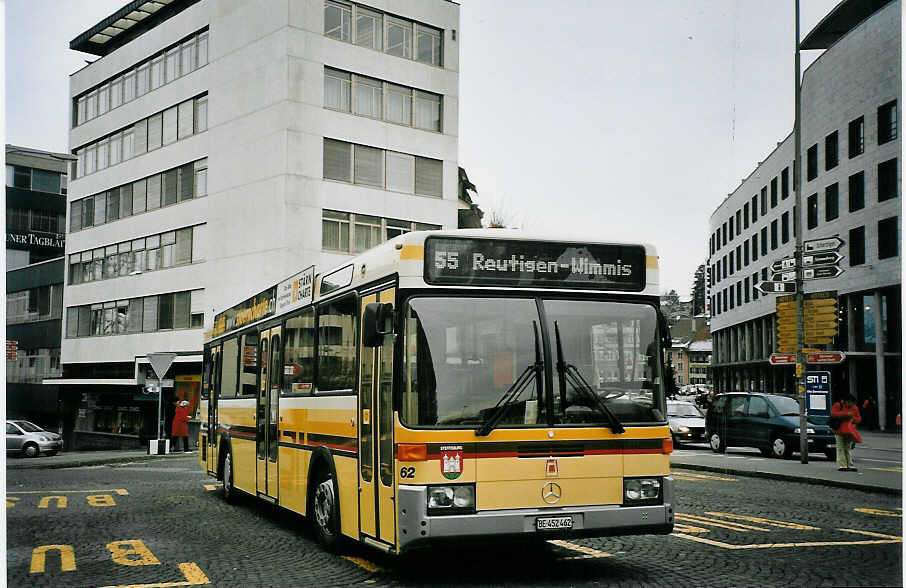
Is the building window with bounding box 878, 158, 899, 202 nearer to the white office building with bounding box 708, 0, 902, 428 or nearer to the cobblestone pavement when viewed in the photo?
the white office building with bounding box 708, 0, 902, 428

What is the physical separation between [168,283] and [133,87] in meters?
10.0

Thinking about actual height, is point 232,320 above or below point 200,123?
below

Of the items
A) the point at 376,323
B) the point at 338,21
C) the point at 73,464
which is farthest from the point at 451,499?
the point at 338,21

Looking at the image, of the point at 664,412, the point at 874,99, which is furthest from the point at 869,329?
the point at 664,412

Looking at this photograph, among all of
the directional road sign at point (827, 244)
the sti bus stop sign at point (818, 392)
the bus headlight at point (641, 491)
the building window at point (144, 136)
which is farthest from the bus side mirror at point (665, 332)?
the building window at point (144, 136)

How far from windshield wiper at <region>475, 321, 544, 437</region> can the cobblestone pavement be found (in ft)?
4.49

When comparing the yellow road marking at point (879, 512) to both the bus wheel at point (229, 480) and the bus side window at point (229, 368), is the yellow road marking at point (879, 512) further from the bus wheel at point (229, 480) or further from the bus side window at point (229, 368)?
the bus side window at point (229, 368)

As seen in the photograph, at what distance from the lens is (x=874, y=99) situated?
25.0 m

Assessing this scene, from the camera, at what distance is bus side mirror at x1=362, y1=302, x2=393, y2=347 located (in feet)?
27.2

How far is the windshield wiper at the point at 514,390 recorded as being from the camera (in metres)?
8.15

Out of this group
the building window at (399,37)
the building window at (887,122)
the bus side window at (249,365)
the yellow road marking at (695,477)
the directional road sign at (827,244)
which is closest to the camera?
the bus side window at (249,365)

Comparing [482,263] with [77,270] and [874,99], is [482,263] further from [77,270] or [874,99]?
[77,270]

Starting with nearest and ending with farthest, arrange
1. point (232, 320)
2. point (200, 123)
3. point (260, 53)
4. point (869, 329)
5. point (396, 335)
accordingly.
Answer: point (396, 335) < point (232, 320) < point (869, 329) < point (260, 53) < point (200, 123)

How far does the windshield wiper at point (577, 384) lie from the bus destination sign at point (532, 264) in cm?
52
